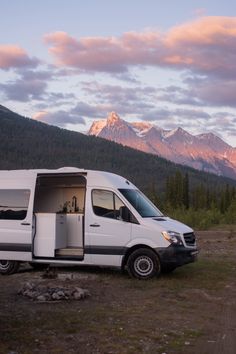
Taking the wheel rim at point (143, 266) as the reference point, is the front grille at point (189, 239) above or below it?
above

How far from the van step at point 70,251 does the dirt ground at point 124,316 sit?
0.48 meters

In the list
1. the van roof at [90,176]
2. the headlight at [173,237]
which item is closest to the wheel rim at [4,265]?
the van roof at [90,176]

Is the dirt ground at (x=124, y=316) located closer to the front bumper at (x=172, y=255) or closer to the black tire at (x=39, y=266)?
the front bumper at (x=172, y=255)

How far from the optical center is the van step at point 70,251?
545 inches

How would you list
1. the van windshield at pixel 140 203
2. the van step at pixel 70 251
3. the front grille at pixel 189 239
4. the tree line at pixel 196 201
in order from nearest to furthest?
the front grille at pixel 189 239, the van windshield at pixel 140 203, the van step at pixel 70 251, the tree line at pixel 196 201

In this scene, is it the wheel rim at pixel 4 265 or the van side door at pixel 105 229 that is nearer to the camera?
the van side door at pixel 105 229

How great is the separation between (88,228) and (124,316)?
4.69 metres

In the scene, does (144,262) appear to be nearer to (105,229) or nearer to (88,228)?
(105,229)

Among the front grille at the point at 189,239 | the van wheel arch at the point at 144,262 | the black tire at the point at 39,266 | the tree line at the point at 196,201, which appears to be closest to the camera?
the van wheel arch at the point at 144,262

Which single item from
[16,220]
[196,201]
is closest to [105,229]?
[16,220]

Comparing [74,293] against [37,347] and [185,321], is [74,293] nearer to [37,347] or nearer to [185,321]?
[185,321]

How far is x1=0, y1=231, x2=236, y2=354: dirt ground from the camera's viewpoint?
737 centimetres

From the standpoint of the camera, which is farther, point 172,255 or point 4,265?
point 4,265

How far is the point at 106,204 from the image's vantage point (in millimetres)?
13758
